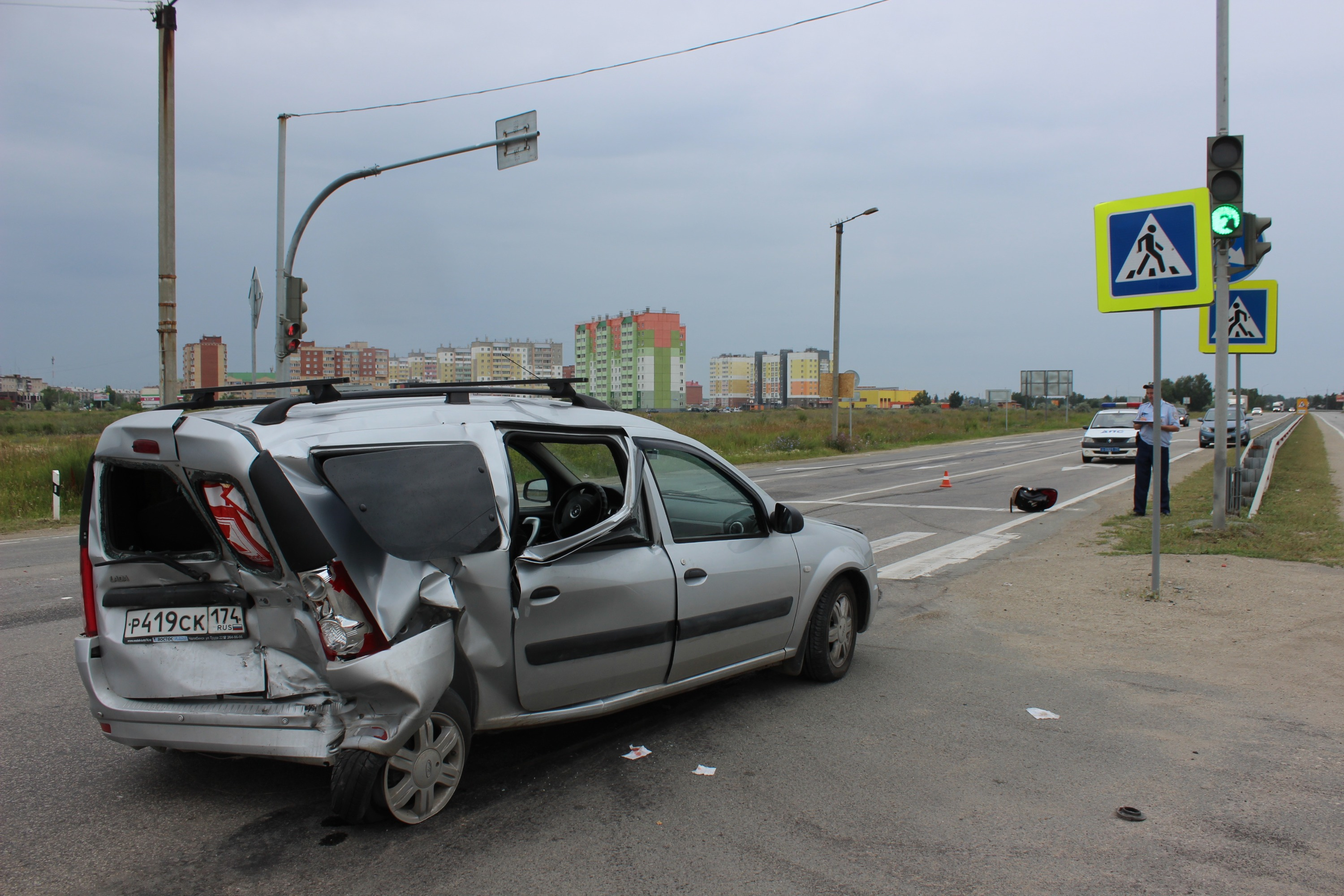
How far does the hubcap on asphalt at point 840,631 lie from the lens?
5.52 metres

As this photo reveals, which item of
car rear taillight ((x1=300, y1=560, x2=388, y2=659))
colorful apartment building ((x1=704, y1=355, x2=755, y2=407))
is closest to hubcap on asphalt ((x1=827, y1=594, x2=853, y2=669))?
car rear taillight ((x1=300, y1=560, x2=388, y2=659))

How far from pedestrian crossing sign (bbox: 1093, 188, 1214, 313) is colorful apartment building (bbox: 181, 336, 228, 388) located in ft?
43.1

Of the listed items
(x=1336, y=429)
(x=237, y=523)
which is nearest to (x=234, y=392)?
(x=237, y=523)

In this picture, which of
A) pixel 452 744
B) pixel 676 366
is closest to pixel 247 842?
pixel 452 744

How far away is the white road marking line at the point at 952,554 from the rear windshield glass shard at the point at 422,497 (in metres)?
6.11

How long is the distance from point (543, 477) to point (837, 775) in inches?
93.8

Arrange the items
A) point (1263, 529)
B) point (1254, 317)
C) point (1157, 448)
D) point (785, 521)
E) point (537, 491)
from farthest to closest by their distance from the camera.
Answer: point (1254, 317)
point (1263, 529)
point (1157, 448)
point (537, 491)
point (785, 521)

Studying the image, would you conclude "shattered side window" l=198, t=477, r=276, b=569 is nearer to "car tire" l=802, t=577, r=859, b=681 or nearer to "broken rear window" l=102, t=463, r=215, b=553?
"broken rear window" l=102, t=463, r=215, b=553

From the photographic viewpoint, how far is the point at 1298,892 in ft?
10.1

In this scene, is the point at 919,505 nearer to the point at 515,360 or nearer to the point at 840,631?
the point at 840,631

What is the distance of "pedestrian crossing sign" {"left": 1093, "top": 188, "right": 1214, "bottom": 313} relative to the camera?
7180mm

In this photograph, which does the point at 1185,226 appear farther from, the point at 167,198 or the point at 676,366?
the point at 676,366

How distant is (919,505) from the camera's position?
51.6 ft

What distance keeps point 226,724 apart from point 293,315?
47.7ft
